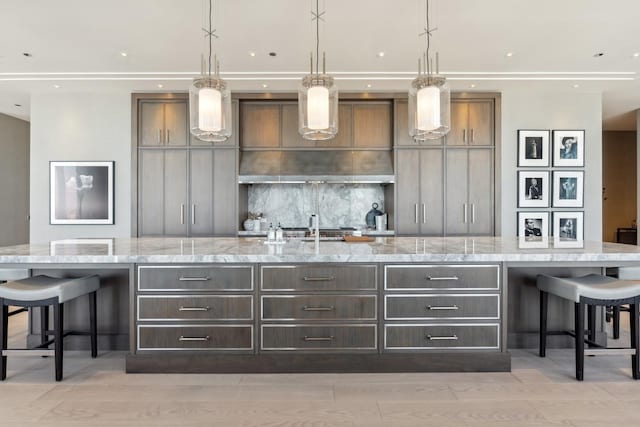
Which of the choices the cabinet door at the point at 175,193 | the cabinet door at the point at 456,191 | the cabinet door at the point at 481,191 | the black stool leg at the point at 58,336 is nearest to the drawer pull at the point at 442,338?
the black stool leg at the point at 58,336

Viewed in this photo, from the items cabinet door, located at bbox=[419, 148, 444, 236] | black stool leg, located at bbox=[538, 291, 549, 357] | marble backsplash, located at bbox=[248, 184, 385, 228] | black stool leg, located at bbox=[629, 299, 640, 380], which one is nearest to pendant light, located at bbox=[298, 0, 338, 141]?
black stool leg, located at bbox=[538, 291, 549, 357]

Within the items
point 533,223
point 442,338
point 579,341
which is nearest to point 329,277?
point 442,338

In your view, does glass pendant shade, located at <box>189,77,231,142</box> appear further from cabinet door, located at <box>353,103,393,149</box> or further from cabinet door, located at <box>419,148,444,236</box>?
cabinet door, located at <box>419,148,444,236</box>

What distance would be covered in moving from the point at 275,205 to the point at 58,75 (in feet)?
10.6

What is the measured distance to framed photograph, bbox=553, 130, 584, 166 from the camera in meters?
5.38

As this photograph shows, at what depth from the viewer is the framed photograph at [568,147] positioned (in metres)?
5.38

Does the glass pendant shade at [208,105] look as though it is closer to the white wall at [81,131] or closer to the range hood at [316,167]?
the range hood at [316,167]

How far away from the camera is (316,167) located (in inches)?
208

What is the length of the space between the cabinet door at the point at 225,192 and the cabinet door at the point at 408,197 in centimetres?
228

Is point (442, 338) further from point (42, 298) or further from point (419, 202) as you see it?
point (419, 202)

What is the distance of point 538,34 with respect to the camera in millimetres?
3703

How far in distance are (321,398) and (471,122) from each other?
441 cm

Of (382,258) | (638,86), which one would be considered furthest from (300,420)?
(638,86)

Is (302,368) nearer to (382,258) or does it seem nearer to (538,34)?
(382,258)
